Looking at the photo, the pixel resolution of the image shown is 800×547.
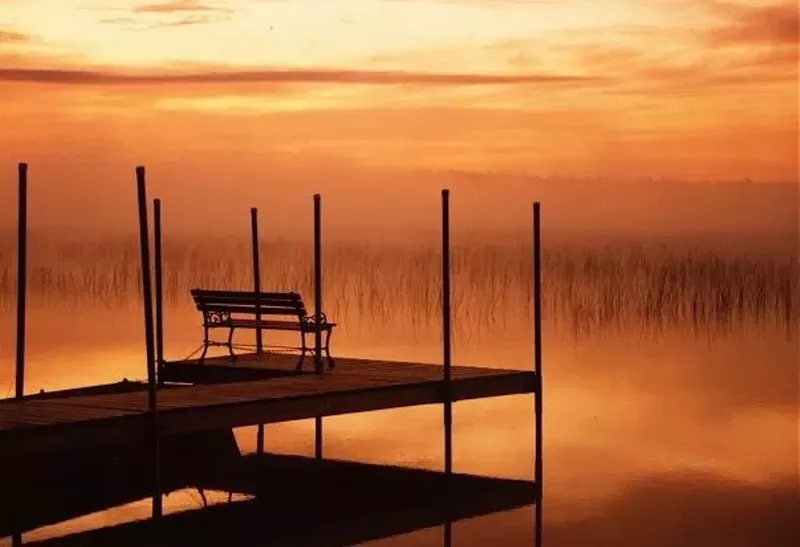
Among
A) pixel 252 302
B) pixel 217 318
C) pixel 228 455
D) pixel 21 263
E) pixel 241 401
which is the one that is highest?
pixel 21 263

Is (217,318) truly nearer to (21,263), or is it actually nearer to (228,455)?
(228,455)

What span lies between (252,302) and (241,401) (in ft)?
7.03

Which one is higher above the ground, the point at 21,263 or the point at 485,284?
the point at 21,263

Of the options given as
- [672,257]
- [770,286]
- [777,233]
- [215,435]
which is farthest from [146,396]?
[777,233]

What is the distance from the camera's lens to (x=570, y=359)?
24172mm

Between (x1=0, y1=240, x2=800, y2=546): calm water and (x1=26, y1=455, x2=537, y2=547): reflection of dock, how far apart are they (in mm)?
257

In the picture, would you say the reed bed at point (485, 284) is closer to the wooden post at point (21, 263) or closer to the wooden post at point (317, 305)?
the wooden post at point (317, 305)

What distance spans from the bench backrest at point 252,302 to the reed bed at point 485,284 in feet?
40.8

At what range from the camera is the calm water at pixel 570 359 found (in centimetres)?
1455

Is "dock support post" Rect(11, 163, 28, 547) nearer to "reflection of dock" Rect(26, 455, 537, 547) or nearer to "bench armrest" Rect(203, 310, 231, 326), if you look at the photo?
"reflection of dock" Rect(26, 455, 537, 547)

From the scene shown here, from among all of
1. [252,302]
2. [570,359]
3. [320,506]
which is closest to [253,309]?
[252,302]

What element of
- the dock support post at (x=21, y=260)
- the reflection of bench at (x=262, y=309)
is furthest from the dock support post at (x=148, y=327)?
the reflection of bench at (x=262, y=309)

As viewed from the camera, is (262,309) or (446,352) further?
(262,309)

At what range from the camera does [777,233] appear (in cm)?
6450
